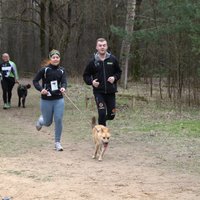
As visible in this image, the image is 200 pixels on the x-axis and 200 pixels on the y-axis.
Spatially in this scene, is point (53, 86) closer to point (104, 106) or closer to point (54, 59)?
point (54, 59)

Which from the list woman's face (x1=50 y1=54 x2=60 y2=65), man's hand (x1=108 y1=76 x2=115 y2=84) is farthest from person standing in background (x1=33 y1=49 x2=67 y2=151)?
man's hand (x1=108 y1=76 x2=115 y2=84)

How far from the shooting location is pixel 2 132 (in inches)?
456

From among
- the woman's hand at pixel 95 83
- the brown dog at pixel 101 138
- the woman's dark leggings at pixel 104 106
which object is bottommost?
the brown dog at pixel 101 138

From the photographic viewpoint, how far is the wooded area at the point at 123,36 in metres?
16.6

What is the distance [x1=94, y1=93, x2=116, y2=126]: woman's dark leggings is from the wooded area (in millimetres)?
6315

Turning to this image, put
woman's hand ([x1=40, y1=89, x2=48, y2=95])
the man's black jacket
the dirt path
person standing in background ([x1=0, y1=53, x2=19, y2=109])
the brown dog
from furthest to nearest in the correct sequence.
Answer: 1. person standing in background ([x1=0, y1=53, x2=19, y2=109])
2. the man's black jacket
3. woman's hand ([x1=40, y1=89, x2=48, y2=95])
4. the brown dog
5. the dirt path

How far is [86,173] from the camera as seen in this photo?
734 cm

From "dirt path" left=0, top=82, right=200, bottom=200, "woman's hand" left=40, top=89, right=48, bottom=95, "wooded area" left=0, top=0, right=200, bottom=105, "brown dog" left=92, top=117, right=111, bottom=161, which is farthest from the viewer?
"wooded area" left=0, top=0, right=200, bottom=105

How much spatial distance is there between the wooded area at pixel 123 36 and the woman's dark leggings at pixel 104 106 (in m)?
6.31

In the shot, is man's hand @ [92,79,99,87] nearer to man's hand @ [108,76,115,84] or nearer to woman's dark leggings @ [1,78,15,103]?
man's hand @ [108,76,115,84]

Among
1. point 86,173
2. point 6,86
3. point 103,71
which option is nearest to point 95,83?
point 103,71

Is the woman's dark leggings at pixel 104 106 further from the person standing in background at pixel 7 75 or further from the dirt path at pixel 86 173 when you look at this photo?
the person standing in background at pixel 7 75

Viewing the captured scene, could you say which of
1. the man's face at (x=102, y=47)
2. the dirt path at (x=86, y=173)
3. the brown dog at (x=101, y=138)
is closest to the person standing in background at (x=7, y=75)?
the dirt path at (x=86, y=173)

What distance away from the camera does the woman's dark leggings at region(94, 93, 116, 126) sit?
9188 millimetres
